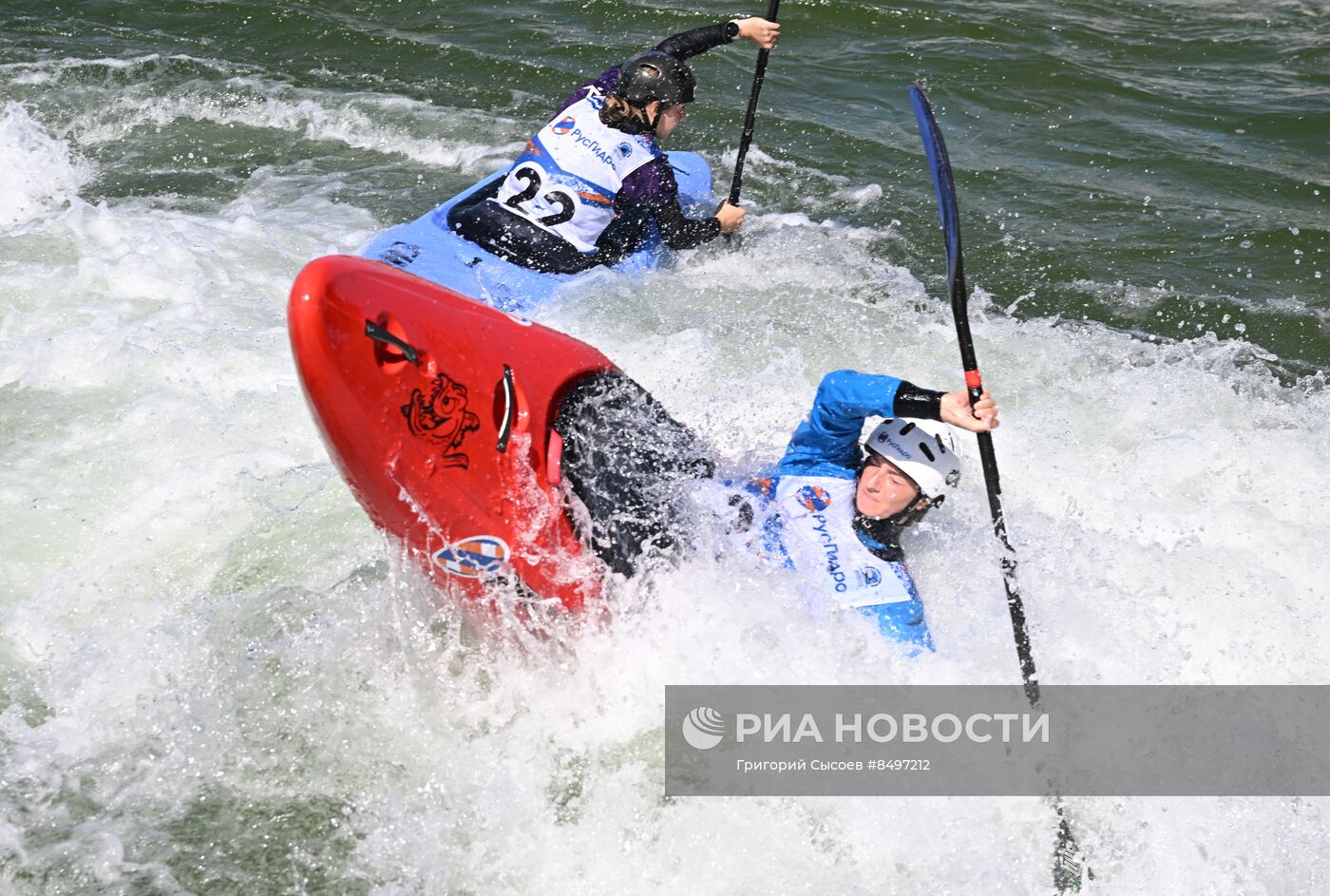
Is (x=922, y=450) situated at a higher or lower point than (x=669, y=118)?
lower

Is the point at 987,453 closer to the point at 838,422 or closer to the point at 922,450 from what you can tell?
the point at 922,450

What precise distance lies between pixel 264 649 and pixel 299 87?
6.54m

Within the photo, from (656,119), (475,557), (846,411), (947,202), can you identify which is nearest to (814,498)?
(846,411)

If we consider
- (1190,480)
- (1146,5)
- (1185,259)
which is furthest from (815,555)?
(1146,5)

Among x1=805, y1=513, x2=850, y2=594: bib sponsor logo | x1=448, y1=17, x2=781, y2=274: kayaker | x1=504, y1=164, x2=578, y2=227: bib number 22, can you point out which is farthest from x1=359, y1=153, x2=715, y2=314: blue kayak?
x1=805, y1=513, x2=850, y2=594: bib sponsor logo

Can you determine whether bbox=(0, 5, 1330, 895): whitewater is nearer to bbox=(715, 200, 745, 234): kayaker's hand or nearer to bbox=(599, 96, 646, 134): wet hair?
bbox=(715, 200, 745, 234): kayaker's hand

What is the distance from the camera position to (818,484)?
4191 millimetres

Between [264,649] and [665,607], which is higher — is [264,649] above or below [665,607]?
below

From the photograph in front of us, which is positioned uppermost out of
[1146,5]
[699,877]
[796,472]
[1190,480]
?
[1146,5]

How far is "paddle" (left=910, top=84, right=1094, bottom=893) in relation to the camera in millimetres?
3723

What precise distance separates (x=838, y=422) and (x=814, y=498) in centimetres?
26

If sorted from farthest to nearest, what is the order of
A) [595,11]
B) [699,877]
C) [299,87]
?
[595,11]
[299,87]
[699,877]

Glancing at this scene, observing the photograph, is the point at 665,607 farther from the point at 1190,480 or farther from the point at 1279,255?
the point at 1279,255

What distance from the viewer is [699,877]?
374 cm
